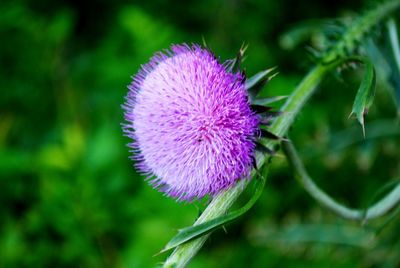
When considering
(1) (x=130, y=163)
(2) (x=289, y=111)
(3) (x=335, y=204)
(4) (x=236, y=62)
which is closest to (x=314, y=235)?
(1) (x=130, y=163)

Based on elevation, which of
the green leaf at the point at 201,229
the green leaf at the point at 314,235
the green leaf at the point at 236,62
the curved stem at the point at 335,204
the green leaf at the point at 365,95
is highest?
the green leaf at the point at 236,62

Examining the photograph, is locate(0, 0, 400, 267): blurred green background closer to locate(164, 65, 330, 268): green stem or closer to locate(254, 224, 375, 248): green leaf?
locate(254, 224, 375, 248): green leaf

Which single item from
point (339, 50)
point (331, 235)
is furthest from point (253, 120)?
point (331, 235)

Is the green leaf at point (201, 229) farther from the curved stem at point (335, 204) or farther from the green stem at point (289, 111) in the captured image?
the curved stem at point (335, 204)

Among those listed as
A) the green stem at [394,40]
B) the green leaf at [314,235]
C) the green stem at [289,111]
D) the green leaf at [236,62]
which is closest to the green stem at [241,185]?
the green stem at [289,111]

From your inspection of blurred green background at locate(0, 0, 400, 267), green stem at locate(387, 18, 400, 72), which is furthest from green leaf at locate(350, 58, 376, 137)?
blurred green background at locate(0, 0, 400, 267)

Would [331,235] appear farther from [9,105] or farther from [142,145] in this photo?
[9,105]
